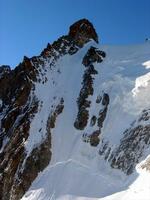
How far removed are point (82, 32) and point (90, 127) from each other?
21.1 meters

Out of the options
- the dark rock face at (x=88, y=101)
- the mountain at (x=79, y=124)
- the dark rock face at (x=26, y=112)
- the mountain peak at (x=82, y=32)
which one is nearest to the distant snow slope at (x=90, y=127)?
the mountain at (x=79, y=124)

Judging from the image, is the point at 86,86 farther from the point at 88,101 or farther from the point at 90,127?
the point at 90,127

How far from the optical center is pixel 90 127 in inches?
1569

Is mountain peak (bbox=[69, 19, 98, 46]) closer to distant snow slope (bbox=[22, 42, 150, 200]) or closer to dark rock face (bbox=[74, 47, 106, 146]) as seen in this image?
distant snow slope (bbox=[22, 42, 150, 200])

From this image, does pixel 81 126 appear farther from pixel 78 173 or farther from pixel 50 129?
pixel 78 173

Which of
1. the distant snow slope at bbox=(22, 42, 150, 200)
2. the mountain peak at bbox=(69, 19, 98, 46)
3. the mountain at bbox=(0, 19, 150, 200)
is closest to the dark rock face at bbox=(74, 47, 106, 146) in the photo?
the mountain at bbox=(0, 19, 150, 200)

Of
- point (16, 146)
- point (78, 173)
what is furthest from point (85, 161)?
point (16, 146)

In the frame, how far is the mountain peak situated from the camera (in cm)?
5570

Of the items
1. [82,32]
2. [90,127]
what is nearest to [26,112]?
[90,127]

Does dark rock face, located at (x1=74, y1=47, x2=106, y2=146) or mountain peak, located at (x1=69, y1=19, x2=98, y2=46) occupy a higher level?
mountain peak, located at (x1=69, y1=19, x2=98, y2=46)

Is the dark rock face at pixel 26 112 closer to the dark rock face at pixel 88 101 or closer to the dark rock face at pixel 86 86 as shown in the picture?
the dark rock face at pixel 86 86

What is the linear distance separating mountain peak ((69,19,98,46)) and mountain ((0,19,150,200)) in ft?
0.47

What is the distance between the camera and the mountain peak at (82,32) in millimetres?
55697

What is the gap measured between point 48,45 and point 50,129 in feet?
58.6
